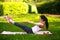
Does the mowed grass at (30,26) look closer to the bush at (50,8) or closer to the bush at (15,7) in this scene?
the bush at (15,7)

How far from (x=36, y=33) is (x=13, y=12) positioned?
3482 millimetres

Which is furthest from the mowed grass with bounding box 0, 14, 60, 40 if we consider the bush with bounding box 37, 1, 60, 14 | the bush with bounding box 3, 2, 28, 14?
the bush with bounding box 37, 1, 60, 14

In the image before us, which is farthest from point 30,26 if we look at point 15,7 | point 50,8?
point 50,8

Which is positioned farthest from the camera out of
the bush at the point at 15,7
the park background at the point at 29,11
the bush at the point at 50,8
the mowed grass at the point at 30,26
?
the bush at the point at 50,8

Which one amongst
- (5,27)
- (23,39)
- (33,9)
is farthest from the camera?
(33,9)

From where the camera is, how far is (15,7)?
14.1 m

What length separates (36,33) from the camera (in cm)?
1080

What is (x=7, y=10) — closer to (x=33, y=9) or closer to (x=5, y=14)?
(x=5, y=14)

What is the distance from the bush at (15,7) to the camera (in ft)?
46.0

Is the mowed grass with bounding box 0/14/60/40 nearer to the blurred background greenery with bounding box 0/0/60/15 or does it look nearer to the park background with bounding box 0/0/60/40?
the park background with bounding box 0/0/60/40

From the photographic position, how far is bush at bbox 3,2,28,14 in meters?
14.0

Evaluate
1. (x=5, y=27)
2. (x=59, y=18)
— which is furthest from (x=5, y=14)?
(x=59, y=18)

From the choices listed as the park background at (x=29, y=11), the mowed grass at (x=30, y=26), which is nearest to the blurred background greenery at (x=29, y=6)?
the park background at (x=29, y=11)

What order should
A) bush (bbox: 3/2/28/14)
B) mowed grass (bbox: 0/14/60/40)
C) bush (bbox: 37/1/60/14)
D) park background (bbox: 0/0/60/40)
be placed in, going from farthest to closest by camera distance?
bush (bbox: 37/1/60/14), bush (bbox: 3/2/28/14), park background (bbox: 0/0/60/40), mowed grass (bbox: 0/14/60/40)
